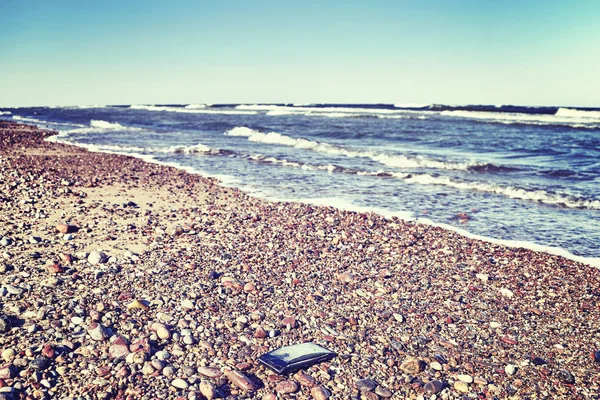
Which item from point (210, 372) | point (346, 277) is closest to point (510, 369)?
point (346, 277)

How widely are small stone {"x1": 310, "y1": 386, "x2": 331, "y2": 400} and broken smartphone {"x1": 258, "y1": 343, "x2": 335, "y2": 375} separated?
0.88ft

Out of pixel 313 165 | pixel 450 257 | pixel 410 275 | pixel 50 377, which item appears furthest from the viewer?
pixel 313 165

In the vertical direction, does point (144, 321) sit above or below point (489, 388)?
above

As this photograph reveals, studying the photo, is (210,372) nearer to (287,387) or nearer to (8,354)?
(287,387)

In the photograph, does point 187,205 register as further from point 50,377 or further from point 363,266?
point 50,377

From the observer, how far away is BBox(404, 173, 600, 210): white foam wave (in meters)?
10.3

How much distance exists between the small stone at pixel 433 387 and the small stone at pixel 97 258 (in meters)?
4.11

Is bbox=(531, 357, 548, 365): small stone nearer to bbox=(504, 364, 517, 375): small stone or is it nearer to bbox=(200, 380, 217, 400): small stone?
bbox=(504, 364, 517, 375): small stone

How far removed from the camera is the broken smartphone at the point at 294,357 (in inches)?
135

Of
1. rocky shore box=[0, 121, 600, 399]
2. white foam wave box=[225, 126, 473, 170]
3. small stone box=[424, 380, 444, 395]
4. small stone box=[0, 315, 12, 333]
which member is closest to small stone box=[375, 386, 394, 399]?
rocky shore box=[0, 121, 600, 399]

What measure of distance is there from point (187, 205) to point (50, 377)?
588cm

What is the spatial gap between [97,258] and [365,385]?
149 inches

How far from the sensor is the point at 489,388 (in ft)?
11.2

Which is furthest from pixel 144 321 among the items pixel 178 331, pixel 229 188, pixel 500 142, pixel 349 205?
pixel 500 142
